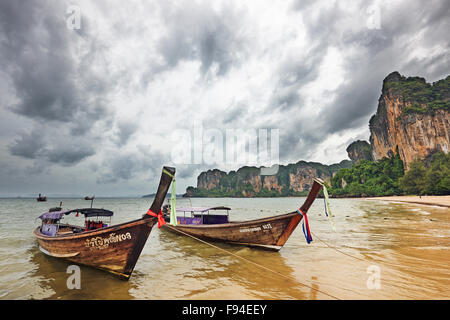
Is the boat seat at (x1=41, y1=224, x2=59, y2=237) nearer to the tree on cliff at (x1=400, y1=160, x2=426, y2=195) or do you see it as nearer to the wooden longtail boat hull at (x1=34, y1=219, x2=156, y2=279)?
the wooden longtail boat hull at (x1=34, y1=219, x2=156, y2=279)

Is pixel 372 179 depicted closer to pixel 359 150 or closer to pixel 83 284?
pixel 359 150

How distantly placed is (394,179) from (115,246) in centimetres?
10346

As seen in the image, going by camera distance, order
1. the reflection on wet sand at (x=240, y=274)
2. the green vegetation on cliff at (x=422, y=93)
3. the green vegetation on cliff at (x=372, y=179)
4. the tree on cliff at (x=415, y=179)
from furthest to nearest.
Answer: the green vegetation on cliff at (x=372, y=179)
the green vegetation on cliff at (x=422, y=93)
the tree on cliff at (x=415, y=179)
the reflection on wet sand at (x=240, y=274)

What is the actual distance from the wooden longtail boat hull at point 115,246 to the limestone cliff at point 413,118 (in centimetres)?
9068

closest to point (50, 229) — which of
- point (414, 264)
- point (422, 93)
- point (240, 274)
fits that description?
point (240, 274)

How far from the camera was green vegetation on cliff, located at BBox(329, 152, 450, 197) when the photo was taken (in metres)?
49.0

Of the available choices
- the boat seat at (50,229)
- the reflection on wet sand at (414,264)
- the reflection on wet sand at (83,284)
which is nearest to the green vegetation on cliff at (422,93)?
the reflection on wet sand at (414,264)

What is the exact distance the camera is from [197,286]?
6289mm

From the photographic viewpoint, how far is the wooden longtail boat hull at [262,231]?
916cm

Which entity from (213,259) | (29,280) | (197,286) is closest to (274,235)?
(213,259)

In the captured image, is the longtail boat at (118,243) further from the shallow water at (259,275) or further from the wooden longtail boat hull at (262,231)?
the wooden longtail boat hull at (262,231)
